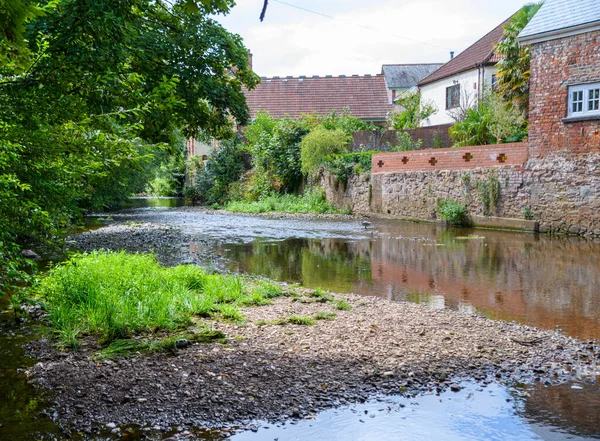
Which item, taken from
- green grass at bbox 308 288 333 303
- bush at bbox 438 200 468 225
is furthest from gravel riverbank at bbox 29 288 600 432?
bush at bbox 438 200 468 225

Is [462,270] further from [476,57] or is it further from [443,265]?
[476,57]

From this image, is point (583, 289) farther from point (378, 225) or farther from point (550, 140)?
point (378, 225)

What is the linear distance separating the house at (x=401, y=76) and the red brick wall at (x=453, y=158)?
32711mm

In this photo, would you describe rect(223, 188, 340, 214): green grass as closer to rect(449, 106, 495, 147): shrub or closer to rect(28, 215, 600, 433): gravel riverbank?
rect(449, 106, 495, 147): shrub

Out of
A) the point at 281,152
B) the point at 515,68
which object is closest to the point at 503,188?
the point at 515,68

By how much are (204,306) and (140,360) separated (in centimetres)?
191

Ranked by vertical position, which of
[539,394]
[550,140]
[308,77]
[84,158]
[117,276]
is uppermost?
[308,77]

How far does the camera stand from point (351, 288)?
10078mm

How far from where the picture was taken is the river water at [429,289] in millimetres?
4430

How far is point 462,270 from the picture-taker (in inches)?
472

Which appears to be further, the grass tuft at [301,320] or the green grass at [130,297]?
the grass tuft at [301,320]

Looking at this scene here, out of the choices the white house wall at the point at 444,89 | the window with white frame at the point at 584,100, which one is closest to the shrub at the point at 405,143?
the white house wall at the point at 444,89

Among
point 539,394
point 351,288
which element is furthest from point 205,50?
point 539,394

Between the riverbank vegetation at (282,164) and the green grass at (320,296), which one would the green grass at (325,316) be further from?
the riverbank vegetation at (282,164)
